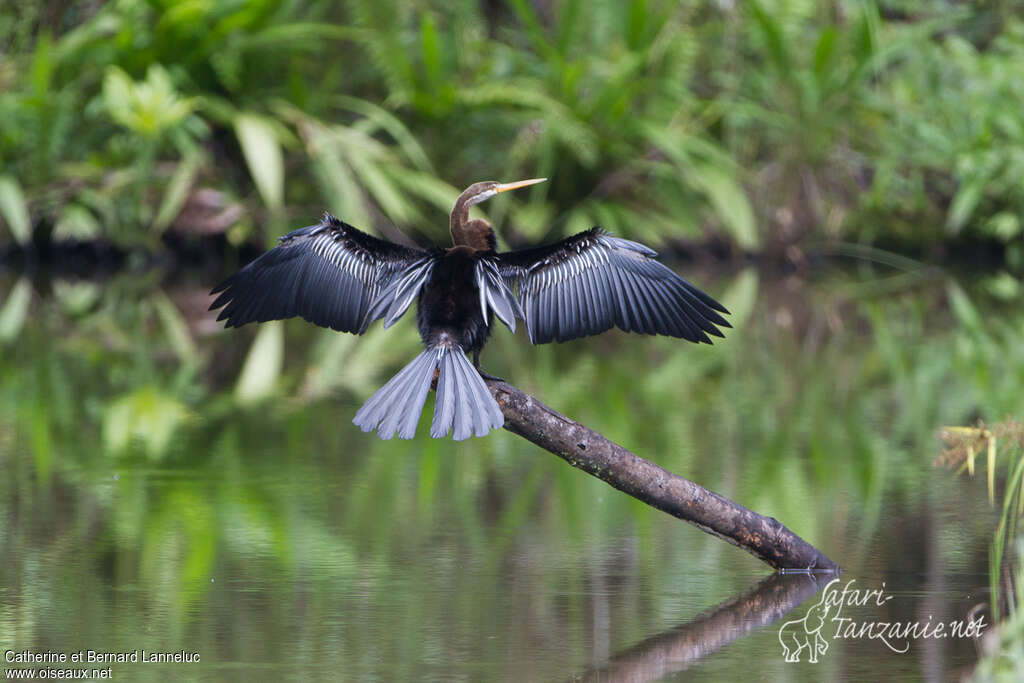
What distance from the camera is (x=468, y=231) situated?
12.5 ft

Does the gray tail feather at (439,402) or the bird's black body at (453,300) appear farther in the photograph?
the bird's black body at (453,300)

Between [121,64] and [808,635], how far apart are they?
9.33 metres

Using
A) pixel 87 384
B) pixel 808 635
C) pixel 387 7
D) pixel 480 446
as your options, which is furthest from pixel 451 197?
pixel 808 635

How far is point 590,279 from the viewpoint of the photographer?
135 inches

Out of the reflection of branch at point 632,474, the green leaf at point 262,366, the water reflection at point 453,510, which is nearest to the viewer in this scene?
the water reflection at point 453,510

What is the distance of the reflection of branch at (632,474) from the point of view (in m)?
3.17

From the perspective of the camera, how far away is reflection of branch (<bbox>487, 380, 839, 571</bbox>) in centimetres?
317

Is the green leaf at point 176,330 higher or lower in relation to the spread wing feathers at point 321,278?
higher

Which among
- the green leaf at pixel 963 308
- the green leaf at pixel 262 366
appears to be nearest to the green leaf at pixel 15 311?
the green leaf at pixel 262 366

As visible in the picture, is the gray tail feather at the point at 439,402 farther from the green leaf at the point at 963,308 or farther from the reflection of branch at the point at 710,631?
the green leaf at the point at 963,308

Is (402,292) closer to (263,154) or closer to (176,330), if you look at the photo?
(176,330)

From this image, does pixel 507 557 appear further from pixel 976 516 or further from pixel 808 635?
pixel 976 516

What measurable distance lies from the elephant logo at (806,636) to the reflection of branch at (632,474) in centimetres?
26

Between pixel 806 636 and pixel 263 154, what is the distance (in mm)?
7981
